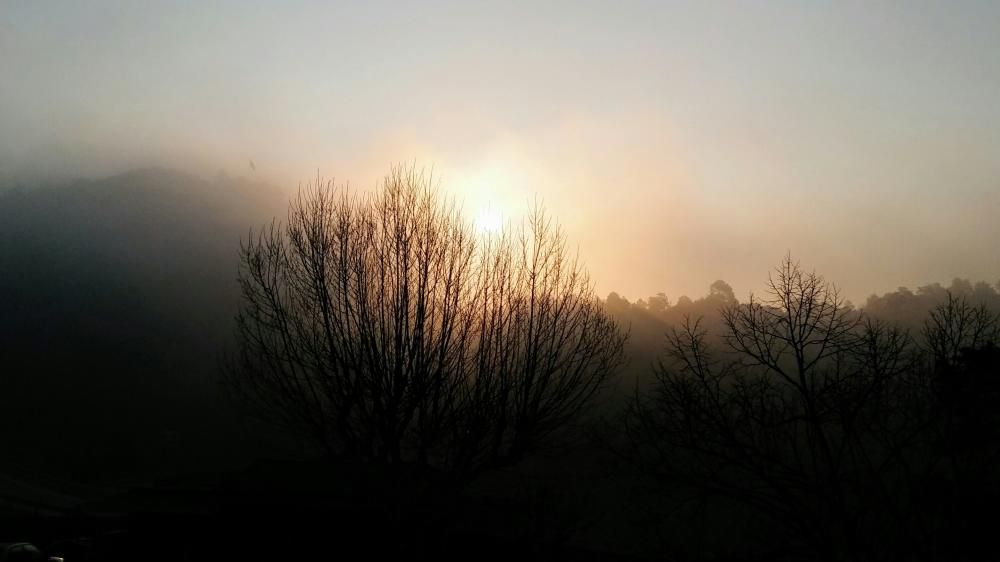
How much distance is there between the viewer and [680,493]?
15836mm

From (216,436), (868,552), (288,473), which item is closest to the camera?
(868,552)

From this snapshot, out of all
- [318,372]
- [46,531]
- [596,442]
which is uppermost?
[318,372]

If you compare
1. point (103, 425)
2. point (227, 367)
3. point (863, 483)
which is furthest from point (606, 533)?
point (103, 425)

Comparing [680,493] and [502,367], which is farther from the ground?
[502,367]

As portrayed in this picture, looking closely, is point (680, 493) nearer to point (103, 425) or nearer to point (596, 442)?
point (596, 442)

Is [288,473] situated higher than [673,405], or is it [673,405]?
[673,405]

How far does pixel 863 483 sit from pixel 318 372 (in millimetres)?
11920

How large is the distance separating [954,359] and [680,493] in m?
6.96

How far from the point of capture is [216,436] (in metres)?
48.9

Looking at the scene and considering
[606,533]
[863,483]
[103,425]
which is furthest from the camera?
[103,425]

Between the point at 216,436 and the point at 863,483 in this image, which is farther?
the point at 216,436

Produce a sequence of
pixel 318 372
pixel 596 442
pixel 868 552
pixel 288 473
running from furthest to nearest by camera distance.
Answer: pixel 288 473, pixel 596 442, pixel 318 372, pixel 868 552

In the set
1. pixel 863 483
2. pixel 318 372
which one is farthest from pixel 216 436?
pixel 863 483

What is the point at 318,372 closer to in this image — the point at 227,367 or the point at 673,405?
the point at 227,367
